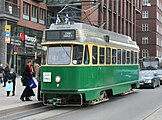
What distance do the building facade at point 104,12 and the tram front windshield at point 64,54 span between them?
24303 mm

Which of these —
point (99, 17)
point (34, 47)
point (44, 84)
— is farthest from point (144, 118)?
point (99, 17)

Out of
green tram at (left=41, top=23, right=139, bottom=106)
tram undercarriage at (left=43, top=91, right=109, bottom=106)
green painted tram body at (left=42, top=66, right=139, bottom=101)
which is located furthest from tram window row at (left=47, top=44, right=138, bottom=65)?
tram undercarriage at (left=43, top=91, right=109, bottom=106)

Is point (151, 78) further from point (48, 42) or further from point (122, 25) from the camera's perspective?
point (122, 25)

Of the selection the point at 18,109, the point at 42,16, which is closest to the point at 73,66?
the point at 18,109

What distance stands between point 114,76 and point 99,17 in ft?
121

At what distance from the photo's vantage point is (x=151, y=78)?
2702cm

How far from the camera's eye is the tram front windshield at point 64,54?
14078 millimetres

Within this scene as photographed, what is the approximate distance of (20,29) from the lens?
4216cm

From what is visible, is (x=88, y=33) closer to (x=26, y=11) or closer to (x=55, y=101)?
(x=55, y=101)

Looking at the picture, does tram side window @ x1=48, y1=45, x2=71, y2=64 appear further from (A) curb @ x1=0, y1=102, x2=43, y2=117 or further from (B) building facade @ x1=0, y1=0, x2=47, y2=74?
(B) building facade @ x1=0, y1=0, x2=47, y2=74

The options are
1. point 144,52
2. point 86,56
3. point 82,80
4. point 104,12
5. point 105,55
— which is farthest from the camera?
point 144,52

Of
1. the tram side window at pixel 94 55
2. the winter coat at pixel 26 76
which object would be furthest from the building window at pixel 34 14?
the tram side window at pixel 94 55

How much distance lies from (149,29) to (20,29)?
5598cm

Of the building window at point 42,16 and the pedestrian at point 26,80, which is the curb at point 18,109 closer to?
the pedestrian at point 26,80
